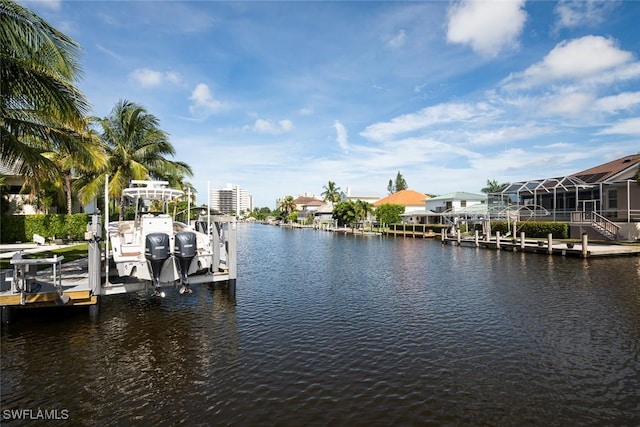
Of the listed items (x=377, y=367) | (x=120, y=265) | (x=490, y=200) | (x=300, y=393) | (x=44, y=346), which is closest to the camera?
(x=300, y=393)

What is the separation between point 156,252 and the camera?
1167 centimetres

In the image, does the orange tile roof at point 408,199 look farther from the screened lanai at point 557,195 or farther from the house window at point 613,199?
the house window at point 613,199

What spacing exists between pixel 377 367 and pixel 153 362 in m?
5.08

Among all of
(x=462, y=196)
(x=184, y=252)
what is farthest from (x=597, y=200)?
(x=184, y=252)

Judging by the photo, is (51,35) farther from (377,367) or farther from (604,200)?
(604,200)

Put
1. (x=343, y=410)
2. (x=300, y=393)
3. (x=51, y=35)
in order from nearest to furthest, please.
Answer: (x=343, y=410) < (x=300, y=393) < (x=51, y=35)

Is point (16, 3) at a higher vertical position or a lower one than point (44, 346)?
higher

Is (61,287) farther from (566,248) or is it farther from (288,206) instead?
(288,206)

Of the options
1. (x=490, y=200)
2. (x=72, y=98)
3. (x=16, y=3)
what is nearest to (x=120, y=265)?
(x=72, y=98)

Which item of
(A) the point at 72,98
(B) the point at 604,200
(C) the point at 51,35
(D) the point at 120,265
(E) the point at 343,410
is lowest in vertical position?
(E) the point at 343,410

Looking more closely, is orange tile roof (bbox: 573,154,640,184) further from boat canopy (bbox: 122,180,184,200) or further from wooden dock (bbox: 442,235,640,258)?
boat canopy (bbox: 122,180,184,200)

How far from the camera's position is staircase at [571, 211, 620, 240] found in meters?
35.4

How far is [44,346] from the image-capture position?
9.55 metres

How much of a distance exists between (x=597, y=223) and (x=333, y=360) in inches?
1482
